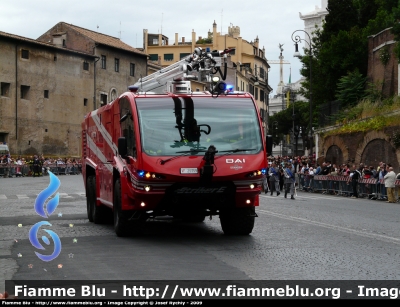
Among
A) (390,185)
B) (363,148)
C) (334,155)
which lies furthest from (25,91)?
(390,185)

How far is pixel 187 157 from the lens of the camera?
14.0 meters

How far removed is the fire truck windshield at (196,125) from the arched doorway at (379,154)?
25889mm

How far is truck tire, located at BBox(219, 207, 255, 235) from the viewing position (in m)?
15.1

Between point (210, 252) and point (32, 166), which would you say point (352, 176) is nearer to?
point (210, 252)

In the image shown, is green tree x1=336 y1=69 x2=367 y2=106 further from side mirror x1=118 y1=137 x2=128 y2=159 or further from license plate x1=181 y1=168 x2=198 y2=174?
license plate x1=181 y1=168 x2=198 y2=174

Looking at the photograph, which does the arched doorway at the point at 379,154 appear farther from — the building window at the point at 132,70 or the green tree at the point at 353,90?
the building window at the point at 132,70

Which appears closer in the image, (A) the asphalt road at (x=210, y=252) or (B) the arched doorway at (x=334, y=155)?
(A) the asphalt road at (x=210, y=252)

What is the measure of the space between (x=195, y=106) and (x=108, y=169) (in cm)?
276

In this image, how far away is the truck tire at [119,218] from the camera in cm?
1479

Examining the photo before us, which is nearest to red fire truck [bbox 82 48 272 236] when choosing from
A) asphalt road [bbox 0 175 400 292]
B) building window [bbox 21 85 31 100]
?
asphalt road [bbox 0 175 400 292]

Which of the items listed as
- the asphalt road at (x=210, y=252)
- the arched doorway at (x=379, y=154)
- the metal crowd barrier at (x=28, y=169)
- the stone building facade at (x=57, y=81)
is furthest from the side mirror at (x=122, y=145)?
the stone building facade at (x=57, y=81)

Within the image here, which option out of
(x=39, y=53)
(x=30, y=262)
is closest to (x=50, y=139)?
(x=39, y=53)

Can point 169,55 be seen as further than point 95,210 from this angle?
Yes

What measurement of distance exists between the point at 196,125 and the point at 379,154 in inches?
1135
